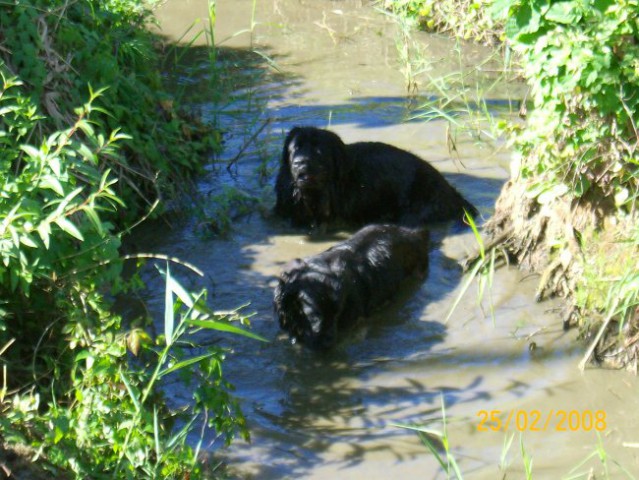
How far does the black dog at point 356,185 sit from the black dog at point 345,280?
0.75 meters

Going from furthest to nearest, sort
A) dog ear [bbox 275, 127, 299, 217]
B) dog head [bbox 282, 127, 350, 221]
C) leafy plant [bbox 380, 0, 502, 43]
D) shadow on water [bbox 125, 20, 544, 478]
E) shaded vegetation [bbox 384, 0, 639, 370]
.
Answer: leafy plant [bbox 380, 0, 502, 43] → dog ear [bbox 275, 127, 299, 217] → dog head [bbox 282, 127, 350, 221] → shaded vegetation [bbox 384, 0, 639, 370] → shadow on water [bbox 125, 20, 544, 478]

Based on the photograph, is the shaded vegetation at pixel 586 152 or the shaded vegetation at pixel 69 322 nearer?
the shaded vegetation at pixel 69 322

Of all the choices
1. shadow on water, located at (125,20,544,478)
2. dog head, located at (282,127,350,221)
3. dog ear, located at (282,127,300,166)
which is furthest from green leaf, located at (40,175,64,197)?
dog ear, located at (282,127,300,166)

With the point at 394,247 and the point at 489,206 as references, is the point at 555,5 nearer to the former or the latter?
the point at 394,247

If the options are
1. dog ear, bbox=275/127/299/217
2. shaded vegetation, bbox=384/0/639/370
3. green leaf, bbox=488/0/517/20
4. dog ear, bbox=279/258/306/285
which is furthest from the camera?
dog ear, bbox=275/127/299/217

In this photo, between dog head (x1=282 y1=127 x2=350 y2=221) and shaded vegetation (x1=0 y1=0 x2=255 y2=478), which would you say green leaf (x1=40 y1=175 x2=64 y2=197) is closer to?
shaded vegetation (x1=0 y1=0 x2=255 y2=478)

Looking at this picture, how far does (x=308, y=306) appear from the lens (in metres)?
5.96

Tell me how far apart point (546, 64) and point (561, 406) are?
2014 millimetres

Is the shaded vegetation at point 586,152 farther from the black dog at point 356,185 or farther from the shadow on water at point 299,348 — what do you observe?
the black dog at point 356,185

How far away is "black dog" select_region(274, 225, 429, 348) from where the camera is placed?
5.98 meters

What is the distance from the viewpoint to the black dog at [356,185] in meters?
7.61

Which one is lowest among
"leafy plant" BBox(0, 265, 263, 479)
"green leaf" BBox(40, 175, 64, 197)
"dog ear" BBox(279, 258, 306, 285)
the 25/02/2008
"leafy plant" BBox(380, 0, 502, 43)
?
the 25/02/2008

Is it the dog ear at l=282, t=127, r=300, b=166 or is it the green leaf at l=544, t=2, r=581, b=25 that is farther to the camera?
the dog ear at l=282, t=127, r=300, b=166

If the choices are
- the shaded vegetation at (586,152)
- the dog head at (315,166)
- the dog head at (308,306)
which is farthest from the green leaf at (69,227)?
the dog head at (315,166)
